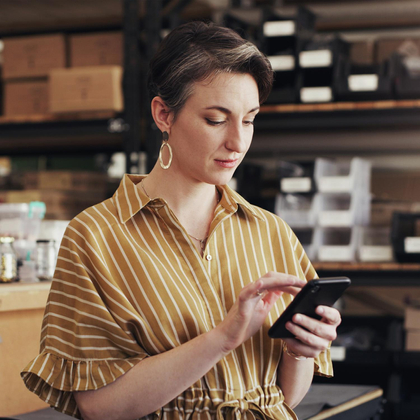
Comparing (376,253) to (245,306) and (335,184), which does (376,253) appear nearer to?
(335,184)

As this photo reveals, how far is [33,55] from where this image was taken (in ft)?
10.7

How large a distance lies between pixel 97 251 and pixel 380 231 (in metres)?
1.86

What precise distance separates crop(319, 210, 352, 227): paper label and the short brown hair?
5.29ft

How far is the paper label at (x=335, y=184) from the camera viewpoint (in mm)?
2715

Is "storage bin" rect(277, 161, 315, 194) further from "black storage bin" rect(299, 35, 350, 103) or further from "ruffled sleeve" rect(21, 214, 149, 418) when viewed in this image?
"ruffled sleeve" rect(21, 214, 149, 418)

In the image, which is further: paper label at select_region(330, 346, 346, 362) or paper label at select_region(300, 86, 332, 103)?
paper label at select_region(300, 86, 332, 103)

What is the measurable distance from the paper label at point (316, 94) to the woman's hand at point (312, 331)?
1.80 metres

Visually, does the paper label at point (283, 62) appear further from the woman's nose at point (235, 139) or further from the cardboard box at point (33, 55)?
the woman's nose at point (235, 139)

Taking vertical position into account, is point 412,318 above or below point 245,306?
below

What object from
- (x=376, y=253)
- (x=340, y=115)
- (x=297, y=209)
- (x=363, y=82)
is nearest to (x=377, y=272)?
(x=376, y=253)

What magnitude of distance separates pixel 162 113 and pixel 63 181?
2.12 metres

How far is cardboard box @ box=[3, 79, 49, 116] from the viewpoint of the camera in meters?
3.24

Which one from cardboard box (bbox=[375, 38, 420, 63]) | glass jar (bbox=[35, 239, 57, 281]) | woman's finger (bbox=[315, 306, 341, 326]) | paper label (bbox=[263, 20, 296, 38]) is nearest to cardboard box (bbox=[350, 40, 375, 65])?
cardboard box (bbox=[375, 38, 420, 63])

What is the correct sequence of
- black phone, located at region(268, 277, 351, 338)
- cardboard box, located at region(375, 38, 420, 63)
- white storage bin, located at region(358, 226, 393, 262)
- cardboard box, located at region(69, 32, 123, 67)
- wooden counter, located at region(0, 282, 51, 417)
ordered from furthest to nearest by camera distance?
1. cardboard box, located at region(69, 32, 123, 67)
2. cardboard box, located at region(375, 38, 420, 63)
3. white storage bin, located at region(358, 226, 393, 262)
4. wooden counter, located at region(0, 282, 51, 417)
5. black phone, located at region(268, 277, 351, 338)
